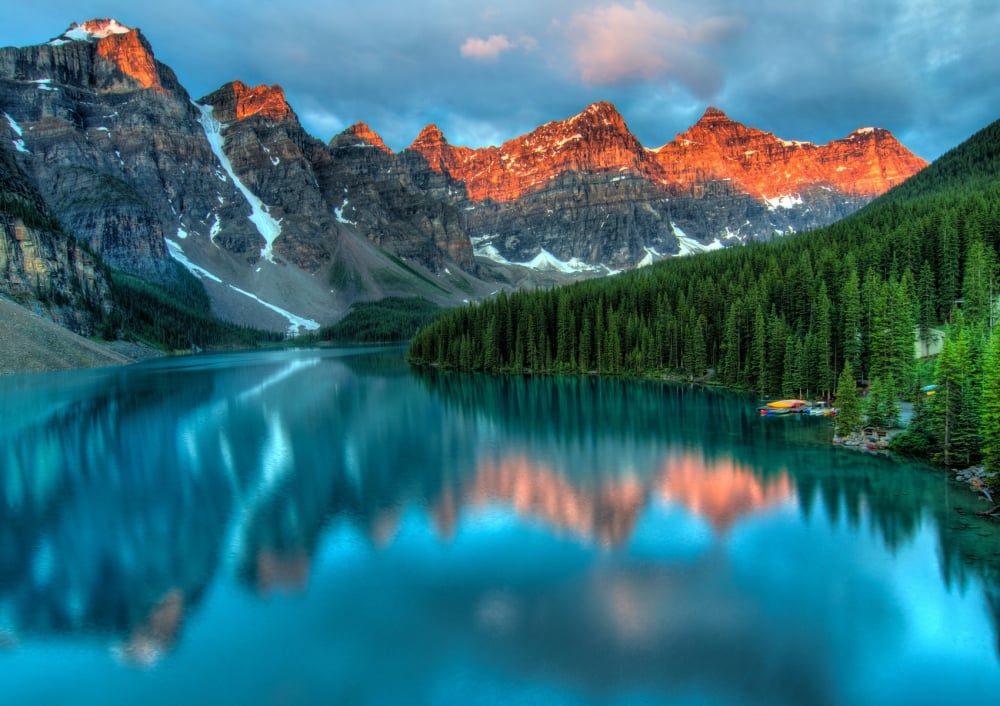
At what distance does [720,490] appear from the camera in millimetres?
32562

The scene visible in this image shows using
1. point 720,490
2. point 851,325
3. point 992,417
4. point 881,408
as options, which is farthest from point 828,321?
A: point 720,490

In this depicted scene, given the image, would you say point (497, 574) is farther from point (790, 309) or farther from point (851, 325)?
point (790, 309)

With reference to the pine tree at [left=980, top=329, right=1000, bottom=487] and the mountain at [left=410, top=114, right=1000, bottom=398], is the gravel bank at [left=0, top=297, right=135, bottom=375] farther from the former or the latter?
the pine tree at [left=980, top=329, right=1000, bottom=487]

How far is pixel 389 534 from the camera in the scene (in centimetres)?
2705

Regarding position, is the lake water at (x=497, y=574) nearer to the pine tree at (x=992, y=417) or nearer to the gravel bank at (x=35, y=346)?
the pine tree at (x=992, y=417)

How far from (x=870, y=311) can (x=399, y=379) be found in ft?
199

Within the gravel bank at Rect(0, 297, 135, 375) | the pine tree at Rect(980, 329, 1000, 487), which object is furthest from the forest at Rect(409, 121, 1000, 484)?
the gravel bank at Rect(0, 297, 135, 375)

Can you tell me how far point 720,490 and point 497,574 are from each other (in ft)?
48.9

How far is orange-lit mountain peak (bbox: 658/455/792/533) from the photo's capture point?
29.1 m

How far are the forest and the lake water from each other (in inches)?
203

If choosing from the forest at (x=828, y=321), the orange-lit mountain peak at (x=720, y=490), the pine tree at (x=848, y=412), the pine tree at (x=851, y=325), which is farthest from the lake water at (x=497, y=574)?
the pine tree at (x=851, y=325)

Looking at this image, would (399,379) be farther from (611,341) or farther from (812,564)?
(812,564)

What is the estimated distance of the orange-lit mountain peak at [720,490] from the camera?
29.1 m

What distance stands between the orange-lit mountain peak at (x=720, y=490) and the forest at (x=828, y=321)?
9148 mm
